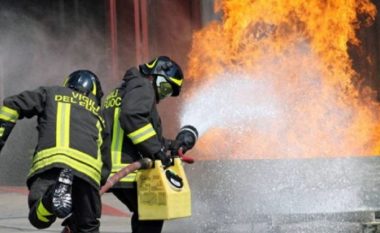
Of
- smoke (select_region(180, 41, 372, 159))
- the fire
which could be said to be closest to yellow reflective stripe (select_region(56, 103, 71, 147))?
smoke (select_region(180, 41, 372, 159))

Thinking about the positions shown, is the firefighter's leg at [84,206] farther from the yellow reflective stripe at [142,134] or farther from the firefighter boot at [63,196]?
the yellow reflective stripe at [142,134]

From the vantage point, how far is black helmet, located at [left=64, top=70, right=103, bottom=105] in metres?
5.25

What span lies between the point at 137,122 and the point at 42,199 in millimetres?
784

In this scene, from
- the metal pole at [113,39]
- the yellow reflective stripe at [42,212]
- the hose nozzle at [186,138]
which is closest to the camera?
the yellow reflective stripe at [42,212]

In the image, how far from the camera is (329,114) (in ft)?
35.8

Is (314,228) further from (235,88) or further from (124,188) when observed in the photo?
(235,88)

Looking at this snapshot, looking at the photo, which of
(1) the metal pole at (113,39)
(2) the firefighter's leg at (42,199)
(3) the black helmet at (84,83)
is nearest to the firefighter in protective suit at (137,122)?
(3) the black helmet at (84,83)

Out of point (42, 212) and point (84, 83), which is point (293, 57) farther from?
point (42, 212)

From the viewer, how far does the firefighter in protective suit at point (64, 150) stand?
16.4 feet

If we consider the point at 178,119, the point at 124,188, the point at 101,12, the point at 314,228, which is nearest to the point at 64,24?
the point at 101,12

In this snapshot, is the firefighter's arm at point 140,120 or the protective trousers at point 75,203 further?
the firefighter's arm at point 140,120

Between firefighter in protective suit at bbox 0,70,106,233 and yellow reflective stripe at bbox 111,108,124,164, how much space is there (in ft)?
0.78

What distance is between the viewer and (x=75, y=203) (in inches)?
205

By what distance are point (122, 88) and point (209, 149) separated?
418 centimetres
